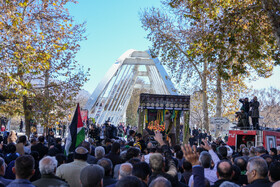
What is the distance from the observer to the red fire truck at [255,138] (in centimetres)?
1577

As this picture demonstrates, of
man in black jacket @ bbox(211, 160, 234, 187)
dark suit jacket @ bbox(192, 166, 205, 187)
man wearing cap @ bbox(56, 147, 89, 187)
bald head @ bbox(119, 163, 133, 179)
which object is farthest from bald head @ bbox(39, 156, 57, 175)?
man in black jacket @ bbox(211, 160, 234, 187)

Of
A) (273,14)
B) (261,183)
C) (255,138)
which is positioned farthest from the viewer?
(255,138)

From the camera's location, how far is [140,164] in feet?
14.2

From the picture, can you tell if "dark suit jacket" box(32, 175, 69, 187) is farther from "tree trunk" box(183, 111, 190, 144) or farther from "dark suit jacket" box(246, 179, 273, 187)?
"tree trunk" box(183, 111, 190, 144)

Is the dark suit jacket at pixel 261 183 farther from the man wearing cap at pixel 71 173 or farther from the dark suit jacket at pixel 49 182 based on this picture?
the man wearing cap at pixel 71 173

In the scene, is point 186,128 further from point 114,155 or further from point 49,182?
point 49,182

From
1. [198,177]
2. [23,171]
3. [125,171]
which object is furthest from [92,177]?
[198,177]

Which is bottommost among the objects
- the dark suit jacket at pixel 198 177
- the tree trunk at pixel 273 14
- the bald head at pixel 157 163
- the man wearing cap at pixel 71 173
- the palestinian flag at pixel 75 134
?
the man wearing cap at pixel 71 173

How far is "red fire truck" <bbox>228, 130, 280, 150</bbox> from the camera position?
15.8 m

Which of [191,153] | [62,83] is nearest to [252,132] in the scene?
[62,83]

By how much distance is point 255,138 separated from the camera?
16156mm

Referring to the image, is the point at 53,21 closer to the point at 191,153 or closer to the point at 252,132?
the point at 252,132

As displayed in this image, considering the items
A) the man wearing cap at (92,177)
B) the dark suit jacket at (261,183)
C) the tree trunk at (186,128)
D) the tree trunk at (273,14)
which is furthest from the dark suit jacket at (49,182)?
the tree trunk at (186,128)

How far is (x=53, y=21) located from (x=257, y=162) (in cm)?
1539
